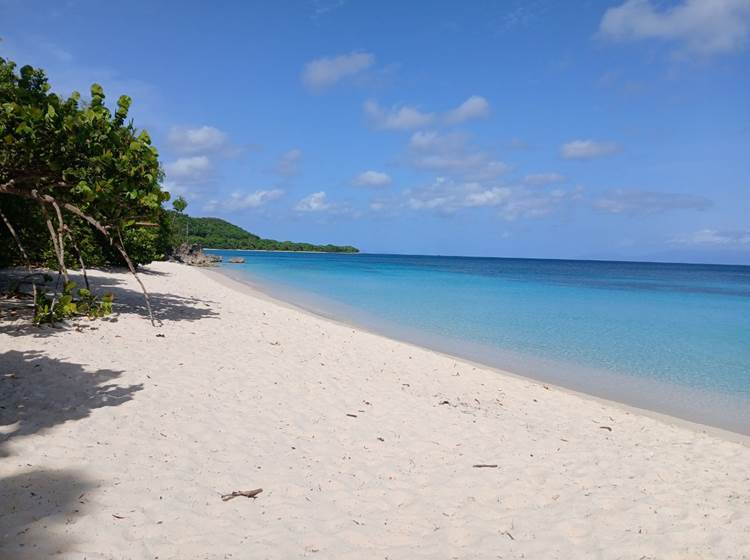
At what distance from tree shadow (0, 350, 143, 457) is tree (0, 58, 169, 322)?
2073mm

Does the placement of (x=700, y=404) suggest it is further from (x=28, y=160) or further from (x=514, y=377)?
(x=28, y=160)

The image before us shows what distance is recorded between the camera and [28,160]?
8758 millimetres

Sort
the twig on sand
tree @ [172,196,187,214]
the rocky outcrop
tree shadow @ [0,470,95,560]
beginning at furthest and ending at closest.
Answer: the rocky outcrop < tree @ [172,196,187,214] < the twig on sand < tree shadow @ [0,470,95,560]

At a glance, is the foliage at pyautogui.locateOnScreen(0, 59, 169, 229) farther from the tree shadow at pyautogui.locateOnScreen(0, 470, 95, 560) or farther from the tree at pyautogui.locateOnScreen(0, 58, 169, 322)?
the tree shadow at pyautogui.locateOnScreen(0, 470, 95, 560)

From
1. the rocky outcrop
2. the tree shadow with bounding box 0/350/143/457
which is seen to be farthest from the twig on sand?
the rocky outcrop

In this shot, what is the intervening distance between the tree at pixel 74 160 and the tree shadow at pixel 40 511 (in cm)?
534

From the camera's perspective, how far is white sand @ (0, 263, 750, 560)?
360 centimetres

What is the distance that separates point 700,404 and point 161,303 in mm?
14347

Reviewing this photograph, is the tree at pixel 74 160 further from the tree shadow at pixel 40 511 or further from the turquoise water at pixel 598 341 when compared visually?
the turquoise water at pixel 598 341

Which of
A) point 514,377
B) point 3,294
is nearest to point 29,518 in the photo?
point 514,377

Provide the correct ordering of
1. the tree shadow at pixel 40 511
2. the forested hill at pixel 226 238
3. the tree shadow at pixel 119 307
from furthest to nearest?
the forested hill at pixel 226 238 < the tree shadow at pixel 119 307 < the tree shadow at pixel 40 511

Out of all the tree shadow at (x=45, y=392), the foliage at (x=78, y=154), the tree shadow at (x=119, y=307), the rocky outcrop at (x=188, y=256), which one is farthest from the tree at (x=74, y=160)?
the rocky outcrop at (x=188, y=256)

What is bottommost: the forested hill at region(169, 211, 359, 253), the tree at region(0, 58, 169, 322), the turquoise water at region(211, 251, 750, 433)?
the turquoise water at region(211, 251, 750, 433)

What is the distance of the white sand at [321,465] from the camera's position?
11.8 feet
